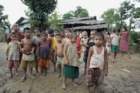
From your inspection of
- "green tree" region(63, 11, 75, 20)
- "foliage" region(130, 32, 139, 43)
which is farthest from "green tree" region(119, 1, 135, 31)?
"green tree" region(63, 11, 75, 20)

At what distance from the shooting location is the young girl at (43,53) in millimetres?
10625

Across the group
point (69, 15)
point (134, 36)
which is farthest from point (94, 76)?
point (69, 15)

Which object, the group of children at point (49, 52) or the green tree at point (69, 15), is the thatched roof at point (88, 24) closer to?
the group of children at point (49, 52)

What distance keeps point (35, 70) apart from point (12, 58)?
126 centimetres

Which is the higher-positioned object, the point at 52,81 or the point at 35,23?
the point at 35,23

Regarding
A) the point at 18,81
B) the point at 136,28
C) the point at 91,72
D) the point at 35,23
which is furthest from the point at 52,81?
the point at 35,23

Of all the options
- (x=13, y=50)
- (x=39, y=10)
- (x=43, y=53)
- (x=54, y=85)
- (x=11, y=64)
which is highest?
(x=39, y=10)

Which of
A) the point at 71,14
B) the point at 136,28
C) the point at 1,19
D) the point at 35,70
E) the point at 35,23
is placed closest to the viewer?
the point at 35,70

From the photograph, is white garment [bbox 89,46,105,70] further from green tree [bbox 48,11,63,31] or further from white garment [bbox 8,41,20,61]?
green tree [bbox 48,11,63,31]

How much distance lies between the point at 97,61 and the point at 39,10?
2295 centimetres

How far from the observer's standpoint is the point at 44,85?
10.1 meters

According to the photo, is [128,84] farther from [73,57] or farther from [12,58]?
[12,58]

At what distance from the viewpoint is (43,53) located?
1060cm

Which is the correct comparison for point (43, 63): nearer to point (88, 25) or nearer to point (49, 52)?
point (49, 52)
